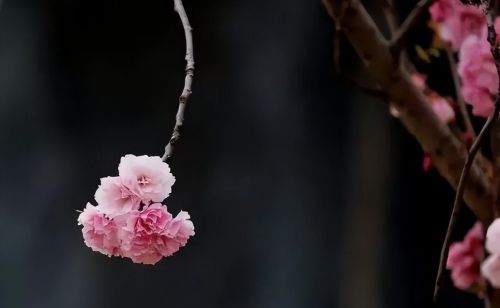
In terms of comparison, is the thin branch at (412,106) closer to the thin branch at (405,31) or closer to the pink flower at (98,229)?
the thin branch at (405,31)

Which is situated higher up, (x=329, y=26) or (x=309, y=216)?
(x=329, y=26)

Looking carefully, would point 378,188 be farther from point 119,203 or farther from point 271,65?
point 119,203

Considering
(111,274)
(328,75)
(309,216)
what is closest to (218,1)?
(328,75)

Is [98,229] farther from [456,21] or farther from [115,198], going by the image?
[456,21]

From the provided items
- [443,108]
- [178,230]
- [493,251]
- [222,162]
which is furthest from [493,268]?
[222,162]

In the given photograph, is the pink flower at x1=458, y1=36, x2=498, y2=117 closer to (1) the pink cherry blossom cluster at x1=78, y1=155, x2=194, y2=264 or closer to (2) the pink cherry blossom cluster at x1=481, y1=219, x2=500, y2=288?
(2) the pink cherry blossom cluster at x1=481, y1=219, x2=500, y2=288

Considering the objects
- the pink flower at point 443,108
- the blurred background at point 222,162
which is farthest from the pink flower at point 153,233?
the blurred background at point 222,162

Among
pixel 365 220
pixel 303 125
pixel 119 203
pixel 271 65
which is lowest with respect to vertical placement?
pixel 365 220
